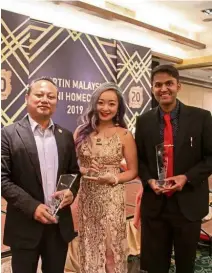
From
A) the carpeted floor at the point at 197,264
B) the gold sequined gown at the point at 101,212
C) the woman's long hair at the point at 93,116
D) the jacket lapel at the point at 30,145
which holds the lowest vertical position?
the carpeted floor at the point at 197,264

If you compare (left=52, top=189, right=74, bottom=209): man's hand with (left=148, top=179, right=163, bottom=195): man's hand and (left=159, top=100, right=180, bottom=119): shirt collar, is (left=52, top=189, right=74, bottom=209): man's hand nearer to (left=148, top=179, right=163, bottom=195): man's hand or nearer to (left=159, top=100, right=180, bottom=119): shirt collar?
(left=148, top=179, right=163, bottom=195): man's hand

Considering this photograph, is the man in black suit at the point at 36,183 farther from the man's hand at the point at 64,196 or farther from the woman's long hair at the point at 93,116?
the woman's long hair at the point at 93,116

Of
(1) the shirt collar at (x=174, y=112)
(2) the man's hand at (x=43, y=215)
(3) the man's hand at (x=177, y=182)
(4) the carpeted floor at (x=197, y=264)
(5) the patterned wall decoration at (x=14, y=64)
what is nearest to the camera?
(2) the man's hand at (x=43, y=215)

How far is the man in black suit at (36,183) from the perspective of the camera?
1.68 meters

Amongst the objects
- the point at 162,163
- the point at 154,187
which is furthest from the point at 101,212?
the point at 162,163

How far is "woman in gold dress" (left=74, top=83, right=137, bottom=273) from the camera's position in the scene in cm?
215

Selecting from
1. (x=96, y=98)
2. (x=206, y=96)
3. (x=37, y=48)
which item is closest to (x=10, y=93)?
(x=37, y=48)

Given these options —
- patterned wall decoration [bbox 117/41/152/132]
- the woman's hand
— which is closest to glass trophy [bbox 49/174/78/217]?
→ the woman's hand

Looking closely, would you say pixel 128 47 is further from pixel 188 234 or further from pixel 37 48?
pixel 188 234

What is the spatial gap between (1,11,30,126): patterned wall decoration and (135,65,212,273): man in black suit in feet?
8.36

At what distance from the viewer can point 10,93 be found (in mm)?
4301

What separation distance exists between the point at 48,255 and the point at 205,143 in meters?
1.02

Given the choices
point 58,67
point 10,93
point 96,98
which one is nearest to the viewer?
point 96,98

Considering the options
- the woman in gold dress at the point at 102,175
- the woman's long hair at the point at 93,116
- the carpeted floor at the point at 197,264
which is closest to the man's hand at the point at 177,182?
the woman in gold dress at the point at 102,175
